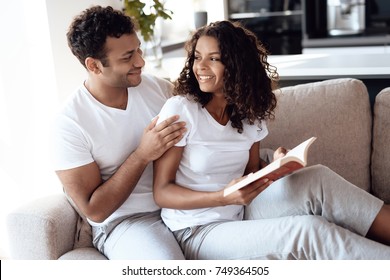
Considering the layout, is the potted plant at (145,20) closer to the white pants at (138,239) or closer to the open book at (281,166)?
the white pants at (138,239)

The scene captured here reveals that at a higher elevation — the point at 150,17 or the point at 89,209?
the point at 150,17

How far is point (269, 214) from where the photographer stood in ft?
5.16

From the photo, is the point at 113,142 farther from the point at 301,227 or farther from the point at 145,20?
the point at 145,20

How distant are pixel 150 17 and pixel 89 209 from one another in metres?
1.48

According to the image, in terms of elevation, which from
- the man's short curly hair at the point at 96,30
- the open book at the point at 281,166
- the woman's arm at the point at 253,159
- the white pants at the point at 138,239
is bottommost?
the white pants at the point at 138,239

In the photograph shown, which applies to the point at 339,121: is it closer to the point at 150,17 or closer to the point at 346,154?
the point at 346,154

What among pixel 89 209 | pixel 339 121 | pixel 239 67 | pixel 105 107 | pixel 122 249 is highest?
pixel 239 67

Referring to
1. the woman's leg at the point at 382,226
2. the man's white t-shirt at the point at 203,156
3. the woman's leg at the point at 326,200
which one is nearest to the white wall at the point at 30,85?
the man's white t-shirt at the point at 203,156

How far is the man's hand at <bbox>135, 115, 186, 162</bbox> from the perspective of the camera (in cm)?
149

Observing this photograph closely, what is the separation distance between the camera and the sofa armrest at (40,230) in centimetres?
160

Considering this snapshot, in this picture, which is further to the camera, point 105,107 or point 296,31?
point 296,31

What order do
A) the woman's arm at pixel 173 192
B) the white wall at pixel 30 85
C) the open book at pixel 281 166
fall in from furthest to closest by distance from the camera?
1. the white wall at pixel 30 85
2. the woman's arm at pixel 173 192
3. the open book at pixel 281 166

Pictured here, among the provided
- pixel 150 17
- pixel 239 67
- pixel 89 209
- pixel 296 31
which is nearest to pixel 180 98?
pixel 239 67

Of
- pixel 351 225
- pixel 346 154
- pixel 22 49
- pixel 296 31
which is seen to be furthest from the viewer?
pixel 296 31
